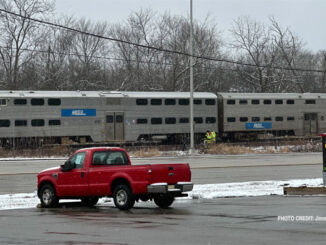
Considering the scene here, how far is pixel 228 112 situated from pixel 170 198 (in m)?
41.1

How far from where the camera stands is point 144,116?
2140 inches

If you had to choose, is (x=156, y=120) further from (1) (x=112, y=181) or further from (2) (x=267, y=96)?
(1) (x=112, y=181)

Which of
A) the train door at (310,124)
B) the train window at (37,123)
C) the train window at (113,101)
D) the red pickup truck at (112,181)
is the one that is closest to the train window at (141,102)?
the train window at (113,101)

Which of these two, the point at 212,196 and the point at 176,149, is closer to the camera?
the point at 212,196

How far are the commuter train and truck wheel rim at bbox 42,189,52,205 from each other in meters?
30.9

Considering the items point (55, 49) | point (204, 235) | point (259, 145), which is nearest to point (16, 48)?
point (55, 49)

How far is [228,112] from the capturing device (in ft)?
192

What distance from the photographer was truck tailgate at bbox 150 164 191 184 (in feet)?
55.6

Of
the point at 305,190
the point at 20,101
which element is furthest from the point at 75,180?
Answer: the point at 20,101

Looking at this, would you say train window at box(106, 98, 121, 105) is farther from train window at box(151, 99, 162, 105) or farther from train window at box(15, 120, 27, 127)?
train window at box(15, 120, 27, 127)

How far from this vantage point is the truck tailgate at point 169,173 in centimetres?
1695

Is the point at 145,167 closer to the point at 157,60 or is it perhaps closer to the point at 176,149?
the point at 176,149

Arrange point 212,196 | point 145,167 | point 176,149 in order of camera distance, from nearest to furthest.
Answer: point 145,167, point 212,196, point 176,149

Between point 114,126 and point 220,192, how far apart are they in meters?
32.8
